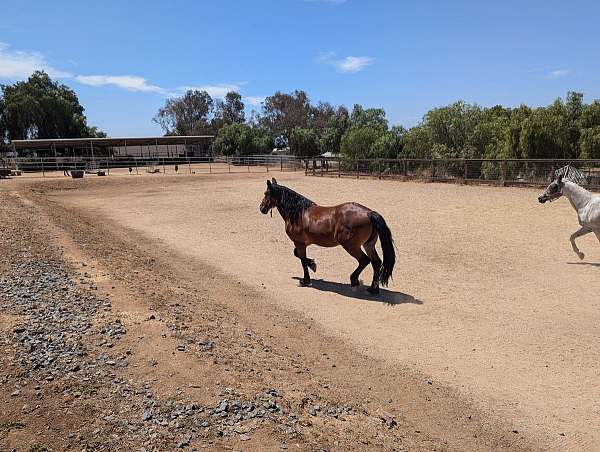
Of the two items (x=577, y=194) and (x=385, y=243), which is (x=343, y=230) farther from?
(x=577, y=194)

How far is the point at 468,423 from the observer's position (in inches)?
142

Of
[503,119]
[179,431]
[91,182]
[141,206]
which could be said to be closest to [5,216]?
[141,206]

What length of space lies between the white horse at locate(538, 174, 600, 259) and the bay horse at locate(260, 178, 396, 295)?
153 inches

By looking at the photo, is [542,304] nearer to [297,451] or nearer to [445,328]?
[445,328]

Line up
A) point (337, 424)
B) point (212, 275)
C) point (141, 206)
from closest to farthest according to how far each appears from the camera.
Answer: point (337, 424) → point (212, 275) → point (141, 206)

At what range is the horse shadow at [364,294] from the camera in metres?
6.44

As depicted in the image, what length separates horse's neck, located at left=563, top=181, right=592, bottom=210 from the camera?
26.4ft

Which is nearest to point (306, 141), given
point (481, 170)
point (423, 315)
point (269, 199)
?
point (481, 170)

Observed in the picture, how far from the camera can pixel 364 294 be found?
6742mm

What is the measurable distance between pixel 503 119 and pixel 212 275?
85.5 feet

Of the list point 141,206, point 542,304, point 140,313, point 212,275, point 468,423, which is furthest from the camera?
point 141,206

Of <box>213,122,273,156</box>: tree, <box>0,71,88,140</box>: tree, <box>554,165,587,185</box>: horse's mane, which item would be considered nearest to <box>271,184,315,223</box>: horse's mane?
<box>554,165,587,185</box>: horse's mane

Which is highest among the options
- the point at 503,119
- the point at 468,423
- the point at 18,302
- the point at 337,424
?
the point at 503,119

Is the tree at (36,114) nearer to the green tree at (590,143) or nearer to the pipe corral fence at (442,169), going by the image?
the pipe corral fence at (442,169)
